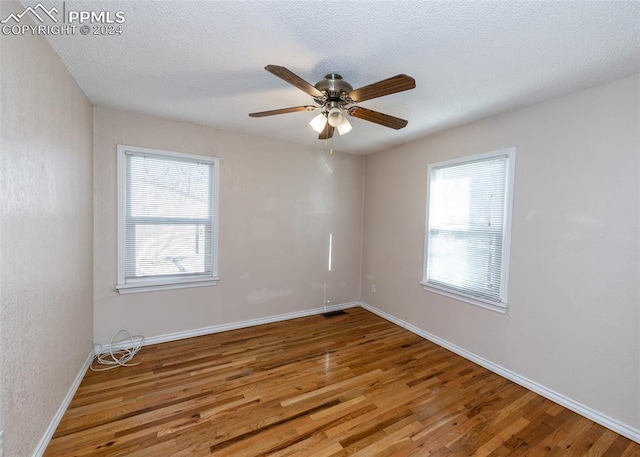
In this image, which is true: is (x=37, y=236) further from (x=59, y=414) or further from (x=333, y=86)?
(x=333, y=86)

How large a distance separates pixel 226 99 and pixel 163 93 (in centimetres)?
53

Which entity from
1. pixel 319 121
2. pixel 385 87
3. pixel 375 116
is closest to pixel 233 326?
pixel 319 121

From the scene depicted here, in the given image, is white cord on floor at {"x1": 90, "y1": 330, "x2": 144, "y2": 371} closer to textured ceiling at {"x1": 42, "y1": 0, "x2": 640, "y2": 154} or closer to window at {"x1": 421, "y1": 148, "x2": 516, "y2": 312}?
textured ceiling at {"x1": 42, "y1": 0, "x2": 640, "y2": 154}

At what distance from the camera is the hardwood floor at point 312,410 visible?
1691mm

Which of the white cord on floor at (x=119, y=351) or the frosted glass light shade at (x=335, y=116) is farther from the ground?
the frosted glass light shade at (x=335, y=116)

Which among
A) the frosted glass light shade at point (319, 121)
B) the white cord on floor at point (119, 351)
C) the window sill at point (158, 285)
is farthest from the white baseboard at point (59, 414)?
the frosted glass light shade at point (319, 121)

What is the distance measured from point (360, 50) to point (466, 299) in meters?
2.58

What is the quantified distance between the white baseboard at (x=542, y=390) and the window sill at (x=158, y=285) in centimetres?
264

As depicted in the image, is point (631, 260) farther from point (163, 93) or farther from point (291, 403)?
point (163, 93)

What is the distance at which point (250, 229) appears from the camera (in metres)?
3.48

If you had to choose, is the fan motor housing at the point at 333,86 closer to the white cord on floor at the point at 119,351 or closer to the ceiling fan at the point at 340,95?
the ceiling fan at the point at 340,95

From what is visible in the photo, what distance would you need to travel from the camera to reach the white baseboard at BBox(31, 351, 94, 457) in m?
1.56

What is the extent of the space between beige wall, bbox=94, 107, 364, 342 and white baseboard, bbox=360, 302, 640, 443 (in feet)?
5.24

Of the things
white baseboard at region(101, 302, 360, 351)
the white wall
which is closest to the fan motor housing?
the white wall
